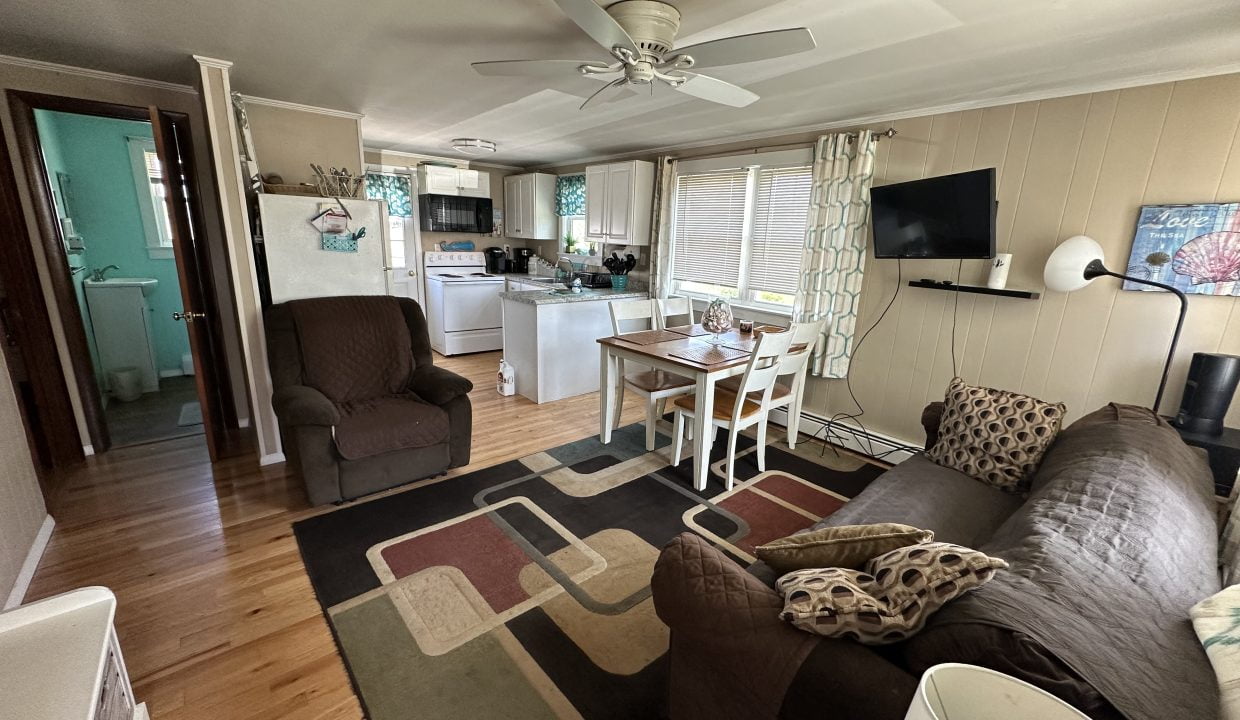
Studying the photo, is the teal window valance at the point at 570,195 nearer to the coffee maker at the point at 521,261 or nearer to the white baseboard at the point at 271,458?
the coffee maker at the point at 521,261

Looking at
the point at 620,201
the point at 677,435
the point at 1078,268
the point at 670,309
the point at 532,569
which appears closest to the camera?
the point at 532,569

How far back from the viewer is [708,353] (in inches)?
115

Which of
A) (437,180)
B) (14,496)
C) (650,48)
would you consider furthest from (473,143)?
(14,496)

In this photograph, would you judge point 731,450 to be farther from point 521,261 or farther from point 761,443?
point 521,261

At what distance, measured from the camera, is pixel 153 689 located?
5.02 feet

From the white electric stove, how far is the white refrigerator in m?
2.23

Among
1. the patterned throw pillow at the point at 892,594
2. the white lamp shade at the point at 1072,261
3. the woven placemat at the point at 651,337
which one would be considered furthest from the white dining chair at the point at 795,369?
the patterned throw pillow at the point at 892,594

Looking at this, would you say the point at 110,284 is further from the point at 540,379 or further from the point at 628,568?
the point at 628,568

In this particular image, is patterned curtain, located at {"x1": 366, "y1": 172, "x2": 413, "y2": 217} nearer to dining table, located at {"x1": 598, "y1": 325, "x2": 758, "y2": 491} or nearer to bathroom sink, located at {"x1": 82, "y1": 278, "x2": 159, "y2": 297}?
bathroom sink, located at {"x1": 82, "y1": 278, "x2": 159, "y2": 297}

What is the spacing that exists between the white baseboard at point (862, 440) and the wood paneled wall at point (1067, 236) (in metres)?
0.10

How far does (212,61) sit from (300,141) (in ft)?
2.88

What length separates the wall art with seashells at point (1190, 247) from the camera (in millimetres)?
2141

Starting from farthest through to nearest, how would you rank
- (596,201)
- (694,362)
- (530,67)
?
(596,201) → (694,362) → (530,67)

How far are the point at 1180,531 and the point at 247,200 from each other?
4.37 metres
